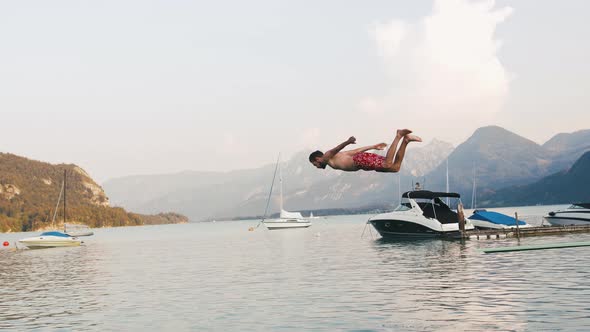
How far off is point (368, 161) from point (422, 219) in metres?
50.0

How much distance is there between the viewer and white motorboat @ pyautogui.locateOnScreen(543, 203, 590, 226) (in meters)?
75.8

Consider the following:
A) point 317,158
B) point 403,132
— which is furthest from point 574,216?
point 403,132

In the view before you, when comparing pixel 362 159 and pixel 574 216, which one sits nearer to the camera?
pixel 362 159

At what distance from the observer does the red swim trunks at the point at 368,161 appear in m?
17.2

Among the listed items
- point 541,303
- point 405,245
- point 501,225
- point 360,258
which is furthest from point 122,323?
point 501,225

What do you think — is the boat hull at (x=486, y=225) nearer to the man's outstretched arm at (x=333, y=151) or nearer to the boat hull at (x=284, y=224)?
the man's outstretched arm at (x=333, y=151)

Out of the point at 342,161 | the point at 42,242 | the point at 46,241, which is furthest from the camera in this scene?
the point at 46,241

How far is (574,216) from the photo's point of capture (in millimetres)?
76625

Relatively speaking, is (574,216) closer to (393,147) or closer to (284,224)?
(393,147)

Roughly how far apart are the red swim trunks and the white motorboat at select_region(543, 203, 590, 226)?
6565 centimetres

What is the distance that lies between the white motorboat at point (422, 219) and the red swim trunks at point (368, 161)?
47.5 m

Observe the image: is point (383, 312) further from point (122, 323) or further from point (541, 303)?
point (122, 323)

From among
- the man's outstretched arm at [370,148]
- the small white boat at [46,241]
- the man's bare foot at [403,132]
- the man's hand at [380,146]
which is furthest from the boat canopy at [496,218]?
the small white boat at [46,241]

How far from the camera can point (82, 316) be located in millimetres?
29016
